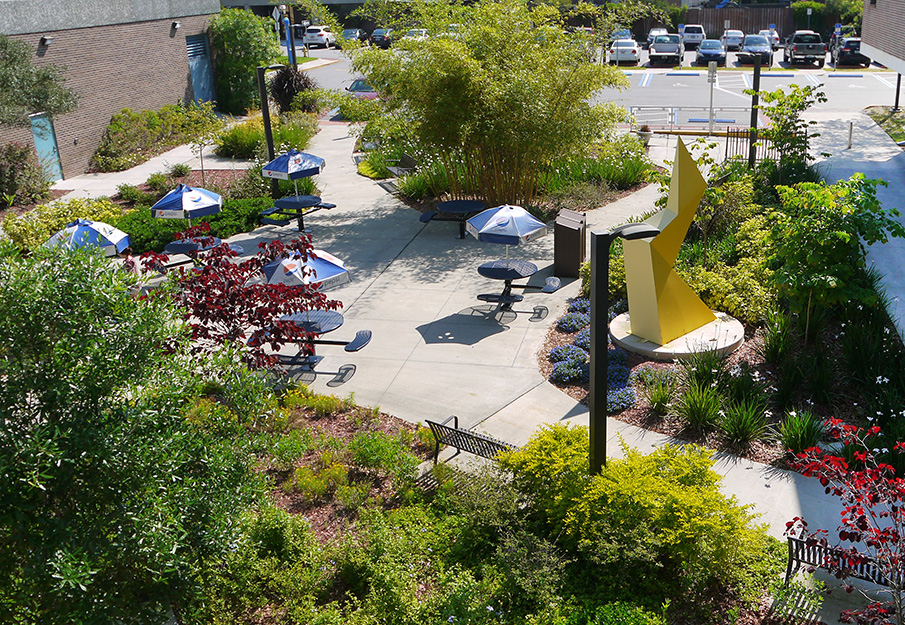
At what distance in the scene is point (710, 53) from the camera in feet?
143

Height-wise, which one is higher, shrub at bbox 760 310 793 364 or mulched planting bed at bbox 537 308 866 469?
shrub at bbox 760 310 793 364

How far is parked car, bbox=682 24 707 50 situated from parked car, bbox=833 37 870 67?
393 inches

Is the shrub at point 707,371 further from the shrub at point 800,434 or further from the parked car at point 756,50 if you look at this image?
the parked car at point 756,50

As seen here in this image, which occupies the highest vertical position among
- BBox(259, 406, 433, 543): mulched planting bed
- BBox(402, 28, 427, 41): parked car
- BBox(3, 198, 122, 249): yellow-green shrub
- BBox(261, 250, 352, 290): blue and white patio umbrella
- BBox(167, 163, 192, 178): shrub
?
BBox(402, 28, 427, 41): parked car

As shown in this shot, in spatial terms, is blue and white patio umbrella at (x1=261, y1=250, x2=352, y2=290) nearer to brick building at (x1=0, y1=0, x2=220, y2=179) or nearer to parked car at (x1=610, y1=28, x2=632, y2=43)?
parked car at (x1=610, y1=28, x2=632, y2=43)

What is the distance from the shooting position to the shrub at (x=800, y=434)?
848cm

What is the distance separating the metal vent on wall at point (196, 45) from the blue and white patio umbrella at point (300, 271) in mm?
→ 21640

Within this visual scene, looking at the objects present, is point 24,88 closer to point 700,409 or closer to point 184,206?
point 184,206

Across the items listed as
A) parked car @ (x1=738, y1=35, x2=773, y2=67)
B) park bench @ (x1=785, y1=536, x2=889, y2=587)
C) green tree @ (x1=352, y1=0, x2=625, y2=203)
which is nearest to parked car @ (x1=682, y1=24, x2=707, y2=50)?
parked car @ (x1=738, y1=35, x2=773, y2=67)

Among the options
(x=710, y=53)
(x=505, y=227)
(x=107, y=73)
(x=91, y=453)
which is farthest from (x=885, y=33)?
(x=91, y=453)

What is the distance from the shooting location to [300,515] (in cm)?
771

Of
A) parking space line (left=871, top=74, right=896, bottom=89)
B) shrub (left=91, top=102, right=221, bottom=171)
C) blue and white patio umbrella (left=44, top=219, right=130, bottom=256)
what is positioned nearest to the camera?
blue and white patio umbrella (left=44, top=219, right=130, bottom=256)

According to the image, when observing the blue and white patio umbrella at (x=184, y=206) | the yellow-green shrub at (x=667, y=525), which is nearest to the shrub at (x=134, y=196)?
the blue and white patio umbrella at (x=184, y=206)

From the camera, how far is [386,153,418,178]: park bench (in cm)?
2039
